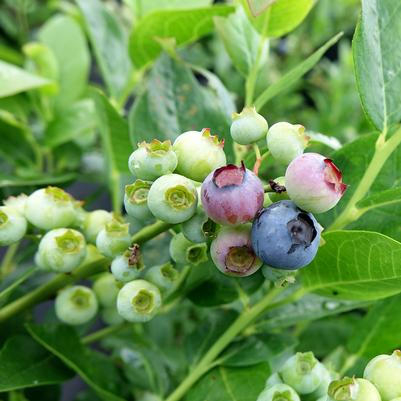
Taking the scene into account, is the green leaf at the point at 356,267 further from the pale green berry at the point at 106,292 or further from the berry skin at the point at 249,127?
the pale green berry at the point at 106,292

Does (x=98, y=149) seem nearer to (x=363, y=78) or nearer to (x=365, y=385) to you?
(x=363, y=78)

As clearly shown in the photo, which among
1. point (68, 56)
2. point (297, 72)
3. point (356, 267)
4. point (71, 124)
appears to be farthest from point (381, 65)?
point (68, 56)

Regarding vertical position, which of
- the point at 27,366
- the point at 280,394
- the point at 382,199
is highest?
the point at 382,199

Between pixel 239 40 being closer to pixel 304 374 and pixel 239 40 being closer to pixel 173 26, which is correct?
pixel 173 26

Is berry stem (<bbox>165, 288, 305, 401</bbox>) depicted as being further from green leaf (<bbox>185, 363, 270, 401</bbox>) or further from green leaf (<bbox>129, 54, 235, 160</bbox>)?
green leaf (<bbox>129, 54, 235, 160</bbox>)

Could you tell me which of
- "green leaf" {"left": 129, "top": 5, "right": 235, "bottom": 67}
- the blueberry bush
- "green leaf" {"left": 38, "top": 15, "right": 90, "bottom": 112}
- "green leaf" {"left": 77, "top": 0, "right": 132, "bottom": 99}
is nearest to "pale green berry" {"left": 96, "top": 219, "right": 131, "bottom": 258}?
the blueberry bush
